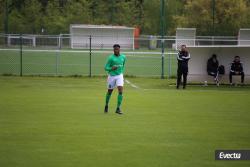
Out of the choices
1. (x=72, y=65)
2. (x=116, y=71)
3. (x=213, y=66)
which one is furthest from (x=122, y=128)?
(x=72, y=65)

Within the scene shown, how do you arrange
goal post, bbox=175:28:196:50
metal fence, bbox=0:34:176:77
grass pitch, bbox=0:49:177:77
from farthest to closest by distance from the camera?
goal post, bbox=175:28:196:50, grass pitch, bbox=0:49:177:77, metal fence, bbox=0:34:176:77

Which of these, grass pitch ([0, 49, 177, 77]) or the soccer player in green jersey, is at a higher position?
the soccer player in green jersey

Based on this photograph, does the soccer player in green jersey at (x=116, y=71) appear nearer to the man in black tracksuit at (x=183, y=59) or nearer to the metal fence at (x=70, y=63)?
the man in black tracksuit at (x=183, y=59)

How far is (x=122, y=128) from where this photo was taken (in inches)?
593

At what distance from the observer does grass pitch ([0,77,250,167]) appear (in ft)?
37.1

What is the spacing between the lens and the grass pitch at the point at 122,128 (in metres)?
11.3

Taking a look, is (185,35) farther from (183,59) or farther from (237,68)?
(183,59)

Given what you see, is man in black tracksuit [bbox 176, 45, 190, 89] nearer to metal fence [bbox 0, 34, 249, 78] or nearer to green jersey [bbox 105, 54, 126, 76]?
metal fence [bbox 0, 34, 249, 78]

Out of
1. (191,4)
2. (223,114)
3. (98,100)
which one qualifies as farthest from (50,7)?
(223,114)

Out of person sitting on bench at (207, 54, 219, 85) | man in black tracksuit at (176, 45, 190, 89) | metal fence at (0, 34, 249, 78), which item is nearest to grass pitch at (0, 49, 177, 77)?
metal fence at (0, 34, 249, 78)

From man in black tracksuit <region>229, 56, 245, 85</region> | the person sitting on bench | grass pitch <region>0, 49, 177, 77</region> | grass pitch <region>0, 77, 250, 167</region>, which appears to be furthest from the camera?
grass pitch <region>0, 49, 177, 77</region>

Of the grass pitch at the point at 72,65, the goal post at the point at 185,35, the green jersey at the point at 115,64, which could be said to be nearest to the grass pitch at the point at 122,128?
the green jersey at the point at 115,64

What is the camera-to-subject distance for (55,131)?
14.4 metres

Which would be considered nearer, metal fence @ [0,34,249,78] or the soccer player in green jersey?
the soccer player in green jersey
